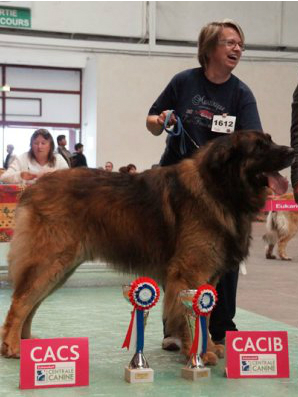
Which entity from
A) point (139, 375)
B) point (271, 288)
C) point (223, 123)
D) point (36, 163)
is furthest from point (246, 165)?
point (271, 288)

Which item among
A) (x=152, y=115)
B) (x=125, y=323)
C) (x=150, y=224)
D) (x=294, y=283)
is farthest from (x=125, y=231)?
→ (x=294, y=283)

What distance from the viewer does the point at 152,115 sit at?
378cm

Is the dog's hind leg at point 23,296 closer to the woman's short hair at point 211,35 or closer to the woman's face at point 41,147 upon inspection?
the woman's short hair at point 211,35

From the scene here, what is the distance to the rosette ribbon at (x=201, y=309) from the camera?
2943 millimetres

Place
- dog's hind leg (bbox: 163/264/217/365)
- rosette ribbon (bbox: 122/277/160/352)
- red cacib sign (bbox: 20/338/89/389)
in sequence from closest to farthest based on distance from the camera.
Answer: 1. red cacib sign (bbox: 20/338/89/389)
2. rosette ribbon (bbox: 122/277/160/352)
3. dog's hind leg (bbox: 163/264/217/365)

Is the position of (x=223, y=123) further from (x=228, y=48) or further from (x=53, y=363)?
(x=53, y=363)

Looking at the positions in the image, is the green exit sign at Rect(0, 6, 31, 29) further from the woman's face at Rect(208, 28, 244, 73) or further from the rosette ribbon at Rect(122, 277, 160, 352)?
the rosette ribbon at Rect(122, 277, 160, 352)

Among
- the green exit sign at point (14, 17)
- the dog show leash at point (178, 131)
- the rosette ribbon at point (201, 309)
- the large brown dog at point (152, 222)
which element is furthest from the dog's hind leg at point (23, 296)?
the green exit sign at point (14, 17)

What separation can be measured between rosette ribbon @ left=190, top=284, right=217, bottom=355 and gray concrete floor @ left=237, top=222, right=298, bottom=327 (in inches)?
69.7

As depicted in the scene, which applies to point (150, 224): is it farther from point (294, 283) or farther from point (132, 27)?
point (132, 27)

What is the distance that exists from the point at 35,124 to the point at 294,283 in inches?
508

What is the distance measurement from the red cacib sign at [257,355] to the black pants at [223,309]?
2.44 feet

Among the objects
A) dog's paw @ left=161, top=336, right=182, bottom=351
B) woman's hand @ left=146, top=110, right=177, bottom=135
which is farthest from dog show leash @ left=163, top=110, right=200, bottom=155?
dog's paw @ left=161, top=336, right=182, bottom=351

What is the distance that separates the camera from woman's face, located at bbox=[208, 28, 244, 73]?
137 inches
